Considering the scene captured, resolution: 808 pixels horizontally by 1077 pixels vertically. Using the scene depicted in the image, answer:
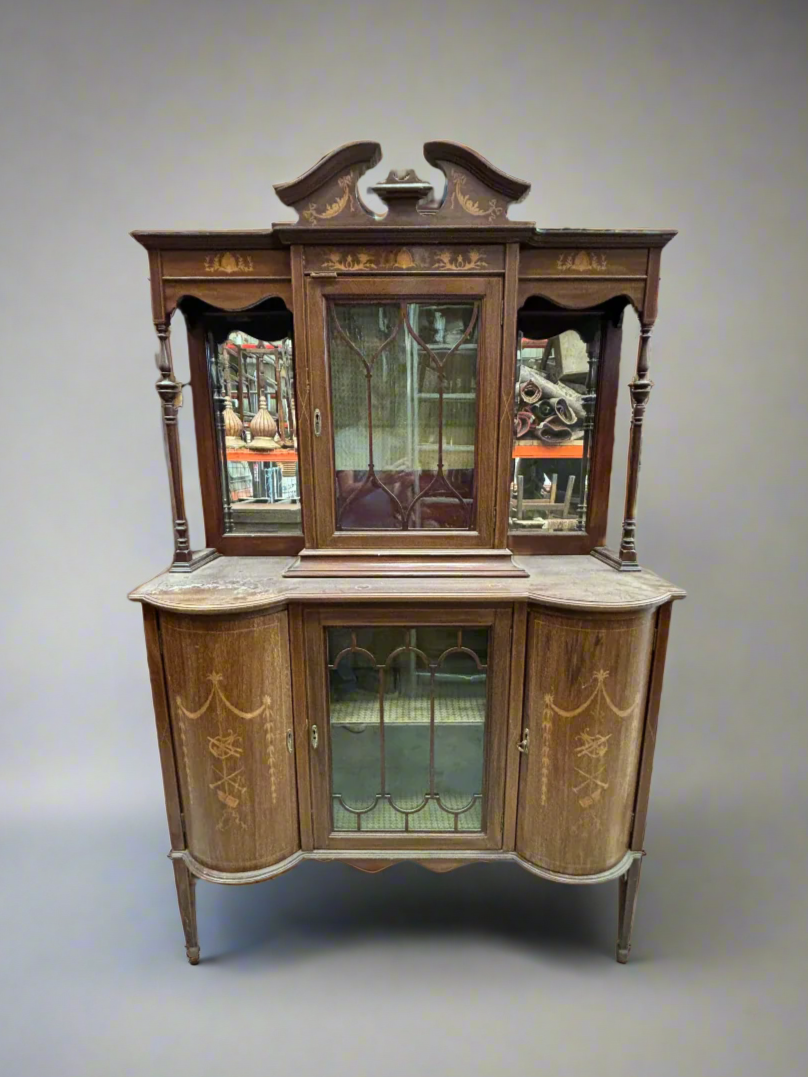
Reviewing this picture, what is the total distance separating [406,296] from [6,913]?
84.5 inches

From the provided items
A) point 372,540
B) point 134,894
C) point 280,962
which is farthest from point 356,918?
point 372,540

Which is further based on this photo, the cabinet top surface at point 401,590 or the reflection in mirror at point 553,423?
the reflection in mirror at point 553,423

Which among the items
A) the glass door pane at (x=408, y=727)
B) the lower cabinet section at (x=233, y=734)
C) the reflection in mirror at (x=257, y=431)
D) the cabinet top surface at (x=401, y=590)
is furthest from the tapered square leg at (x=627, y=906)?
the reflection in mirror at (x=257, y=431)

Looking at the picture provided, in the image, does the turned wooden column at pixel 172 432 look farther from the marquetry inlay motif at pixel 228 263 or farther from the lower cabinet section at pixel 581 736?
the lower cabinet section at pixel 581 736

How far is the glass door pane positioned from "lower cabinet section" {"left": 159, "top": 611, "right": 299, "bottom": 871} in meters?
0.14

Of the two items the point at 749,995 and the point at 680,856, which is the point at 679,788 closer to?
the point at 680,856

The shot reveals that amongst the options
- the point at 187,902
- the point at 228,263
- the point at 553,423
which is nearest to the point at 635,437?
the point at 553,423

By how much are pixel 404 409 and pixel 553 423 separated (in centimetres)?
49

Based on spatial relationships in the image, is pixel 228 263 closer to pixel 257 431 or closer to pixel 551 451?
pixel 257 431

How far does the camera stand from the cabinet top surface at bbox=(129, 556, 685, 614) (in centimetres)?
124

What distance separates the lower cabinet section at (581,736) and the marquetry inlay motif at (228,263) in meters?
1.10

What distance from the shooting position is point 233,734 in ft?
4.28

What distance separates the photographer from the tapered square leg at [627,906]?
4.71ft

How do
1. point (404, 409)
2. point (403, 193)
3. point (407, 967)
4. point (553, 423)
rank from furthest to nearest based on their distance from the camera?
point (553, 423) → point (407, 967) → point (404, 409) → point (403, 193)
